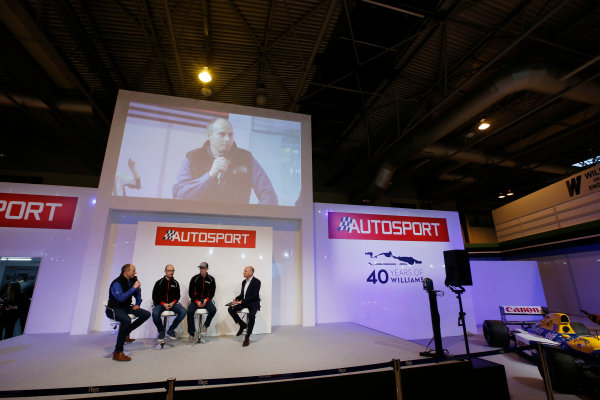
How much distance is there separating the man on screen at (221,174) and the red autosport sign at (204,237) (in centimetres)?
71

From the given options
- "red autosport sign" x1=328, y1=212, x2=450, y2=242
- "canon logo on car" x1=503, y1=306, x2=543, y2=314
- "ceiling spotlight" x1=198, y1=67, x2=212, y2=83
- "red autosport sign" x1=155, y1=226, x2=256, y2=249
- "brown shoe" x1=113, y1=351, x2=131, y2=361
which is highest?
"ceiling spotlight" x1=198, y1=67, x2=212, y2=83

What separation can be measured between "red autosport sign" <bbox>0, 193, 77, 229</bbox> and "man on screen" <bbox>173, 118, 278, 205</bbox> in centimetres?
224

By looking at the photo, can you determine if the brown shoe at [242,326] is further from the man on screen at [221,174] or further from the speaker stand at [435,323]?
the speaker stand at [435,323]

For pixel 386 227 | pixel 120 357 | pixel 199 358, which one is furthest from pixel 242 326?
pixel 386 227

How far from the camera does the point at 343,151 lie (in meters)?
10.2

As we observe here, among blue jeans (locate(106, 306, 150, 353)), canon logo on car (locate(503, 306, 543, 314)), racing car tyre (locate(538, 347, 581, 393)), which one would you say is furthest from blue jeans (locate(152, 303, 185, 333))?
canon logo on car (locate(503, 306, 543, 314))

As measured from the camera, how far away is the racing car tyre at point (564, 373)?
352 cm

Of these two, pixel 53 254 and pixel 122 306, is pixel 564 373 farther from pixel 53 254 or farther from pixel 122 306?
pixel 53 254

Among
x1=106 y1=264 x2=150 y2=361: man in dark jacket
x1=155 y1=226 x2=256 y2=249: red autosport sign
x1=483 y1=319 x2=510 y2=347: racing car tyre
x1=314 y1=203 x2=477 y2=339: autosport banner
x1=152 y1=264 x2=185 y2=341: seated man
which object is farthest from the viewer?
x1=314 y1=203 x2=477 y2=339: autosport banner

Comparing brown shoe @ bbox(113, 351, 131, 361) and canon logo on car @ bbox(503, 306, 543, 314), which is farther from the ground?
canon logo on car @ bbox(503, 306, 543, 314)

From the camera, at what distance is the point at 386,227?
24.8 ft

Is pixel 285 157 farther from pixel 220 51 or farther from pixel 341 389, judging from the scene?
pixel 341 389

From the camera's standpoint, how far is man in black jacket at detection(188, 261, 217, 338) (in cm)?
475

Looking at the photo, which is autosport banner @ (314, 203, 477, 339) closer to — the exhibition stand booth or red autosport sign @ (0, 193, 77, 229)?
the exhibition stand booth
